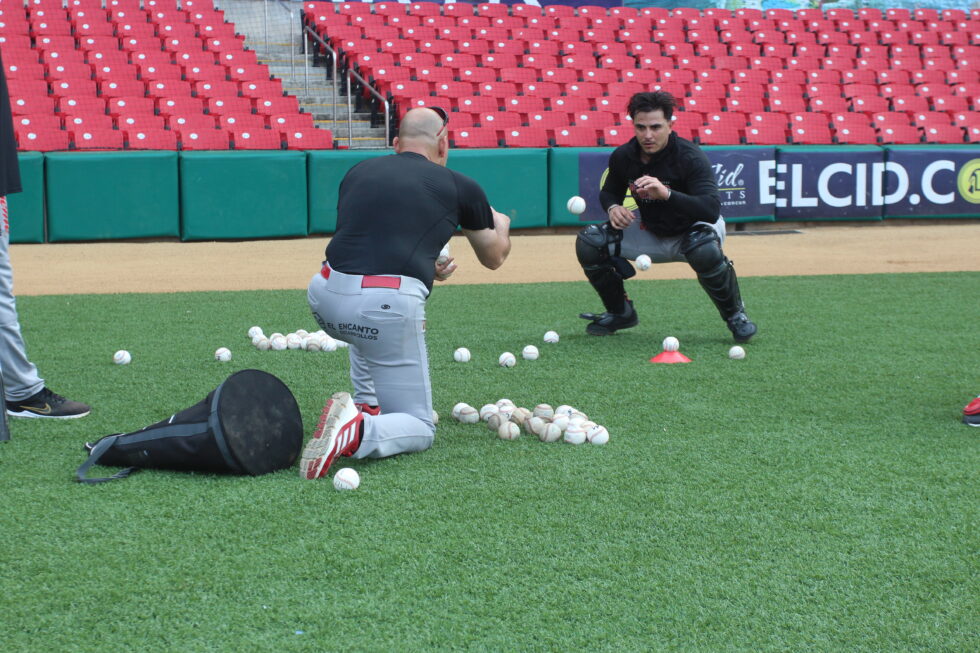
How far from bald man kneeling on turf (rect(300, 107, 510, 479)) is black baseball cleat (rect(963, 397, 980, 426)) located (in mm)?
2411

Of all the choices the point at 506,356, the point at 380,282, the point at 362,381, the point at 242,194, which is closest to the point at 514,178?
the point at 242,194

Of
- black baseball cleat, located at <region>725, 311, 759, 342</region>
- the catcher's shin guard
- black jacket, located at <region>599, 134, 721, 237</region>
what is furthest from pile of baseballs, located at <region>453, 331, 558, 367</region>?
black baseball cleat, located at <region>725, 311, 759, 342</region>

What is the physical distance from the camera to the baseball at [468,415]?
4949 millimetres

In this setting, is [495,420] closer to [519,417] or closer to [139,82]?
[519,417]

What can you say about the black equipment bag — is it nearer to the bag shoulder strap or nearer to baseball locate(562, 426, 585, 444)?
the bag shoulder strap

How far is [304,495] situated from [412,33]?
54.6 ft

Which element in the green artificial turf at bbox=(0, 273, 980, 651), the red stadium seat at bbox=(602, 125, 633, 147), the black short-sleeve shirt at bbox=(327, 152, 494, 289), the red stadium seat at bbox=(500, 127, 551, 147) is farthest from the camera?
the red stadium seat at bbox=(602, 125, 633, 147)

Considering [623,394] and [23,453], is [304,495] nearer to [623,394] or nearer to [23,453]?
[23,453]

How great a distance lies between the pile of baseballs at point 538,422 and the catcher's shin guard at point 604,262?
2.69 metres

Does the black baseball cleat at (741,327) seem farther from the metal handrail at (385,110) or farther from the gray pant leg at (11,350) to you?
the metal handrail at (385,110)

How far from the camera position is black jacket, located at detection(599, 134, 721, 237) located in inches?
Result: 280

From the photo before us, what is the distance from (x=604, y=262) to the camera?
758 centimetres

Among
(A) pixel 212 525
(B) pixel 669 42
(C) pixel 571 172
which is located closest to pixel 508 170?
(C) pixel 571 172

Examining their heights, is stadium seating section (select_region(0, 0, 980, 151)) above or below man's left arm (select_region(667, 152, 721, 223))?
above
